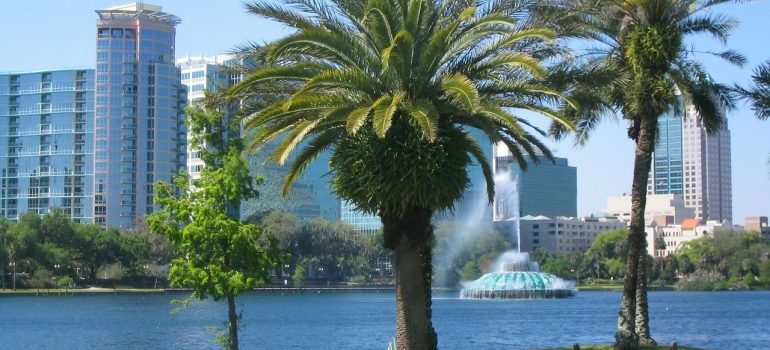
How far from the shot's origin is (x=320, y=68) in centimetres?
2658

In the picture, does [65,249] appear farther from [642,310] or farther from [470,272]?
[642,310]

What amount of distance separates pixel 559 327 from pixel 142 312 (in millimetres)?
45807

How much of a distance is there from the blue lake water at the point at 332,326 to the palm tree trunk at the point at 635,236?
2369 cm

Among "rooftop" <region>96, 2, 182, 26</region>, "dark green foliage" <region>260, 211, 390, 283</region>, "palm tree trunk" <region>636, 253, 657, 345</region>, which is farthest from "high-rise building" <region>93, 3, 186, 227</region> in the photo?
"palm tree trunk" <region>636, 253, 657, 345</region>

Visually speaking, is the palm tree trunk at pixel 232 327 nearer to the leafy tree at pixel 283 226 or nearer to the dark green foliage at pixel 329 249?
the leafy tree at pixel 283 226

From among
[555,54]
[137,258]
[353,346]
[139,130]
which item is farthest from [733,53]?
[139,130]

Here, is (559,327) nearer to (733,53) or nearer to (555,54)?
(733,53)

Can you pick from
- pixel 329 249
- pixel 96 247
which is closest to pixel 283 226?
pixel 329 249

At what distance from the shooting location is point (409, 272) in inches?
1051

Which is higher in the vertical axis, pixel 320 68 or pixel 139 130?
pixel 139 130

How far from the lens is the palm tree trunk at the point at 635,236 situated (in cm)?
3225

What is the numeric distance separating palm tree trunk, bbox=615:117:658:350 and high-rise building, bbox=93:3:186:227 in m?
169

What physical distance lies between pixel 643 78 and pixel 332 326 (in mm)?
57851

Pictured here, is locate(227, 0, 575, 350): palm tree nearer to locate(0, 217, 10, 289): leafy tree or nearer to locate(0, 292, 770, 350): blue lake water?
locate(0, 292, 770, 350): blue lake water
